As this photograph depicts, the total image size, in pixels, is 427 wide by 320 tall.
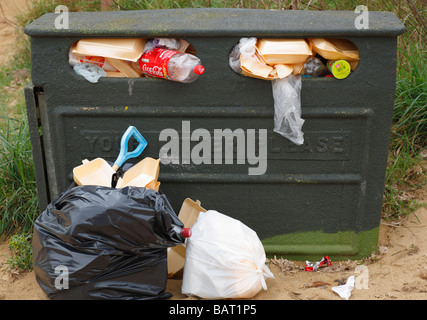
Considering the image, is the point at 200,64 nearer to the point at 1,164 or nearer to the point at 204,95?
the point at 204,95

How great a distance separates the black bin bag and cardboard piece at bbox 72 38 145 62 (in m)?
0.64

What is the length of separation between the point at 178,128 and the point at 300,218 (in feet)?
2.64

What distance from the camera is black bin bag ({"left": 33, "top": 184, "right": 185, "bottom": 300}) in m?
2.20

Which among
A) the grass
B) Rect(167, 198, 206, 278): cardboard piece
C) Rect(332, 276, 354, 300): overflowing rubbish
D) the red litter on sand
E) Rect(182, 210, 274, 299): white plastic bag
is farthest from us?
the grass

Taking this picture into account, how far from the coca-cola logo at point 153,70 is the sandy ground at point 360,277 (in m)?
1.07

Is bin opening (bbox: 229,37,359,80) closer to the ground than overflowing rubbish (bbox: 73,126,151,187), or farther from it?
farther from it

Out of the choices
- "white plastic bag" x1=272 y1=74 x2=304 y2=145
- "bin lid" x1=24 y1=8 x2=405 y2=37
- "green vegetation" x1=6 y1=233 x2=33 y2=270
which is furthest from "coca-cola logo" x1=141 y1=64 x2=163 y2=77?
"green vegetation" x1=6 y1=233 x2=33 y2=270

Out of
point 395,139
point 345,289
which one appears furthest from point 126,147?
point 395,139

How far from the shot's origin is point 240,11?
2732mm

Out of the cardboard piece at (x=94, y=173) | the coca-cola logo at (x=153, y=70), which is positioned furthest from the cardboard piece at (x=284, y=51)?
the cardboard piece at (x=94, y=173)

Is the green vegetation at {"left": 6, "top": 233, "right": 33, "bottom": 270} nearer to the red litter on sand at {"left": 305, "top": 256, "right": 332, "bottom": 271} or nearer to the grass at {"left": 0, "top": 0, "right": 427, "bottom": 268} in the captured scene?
the grass at {"left": 0, "top": 0, "right": 427, "bottom": 268}

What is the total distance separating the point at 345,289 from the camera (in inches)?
97.9

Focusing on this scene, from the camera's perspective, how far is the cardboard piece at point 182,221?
261cm

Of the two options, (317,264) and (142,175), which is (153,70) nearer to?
(142,175)
